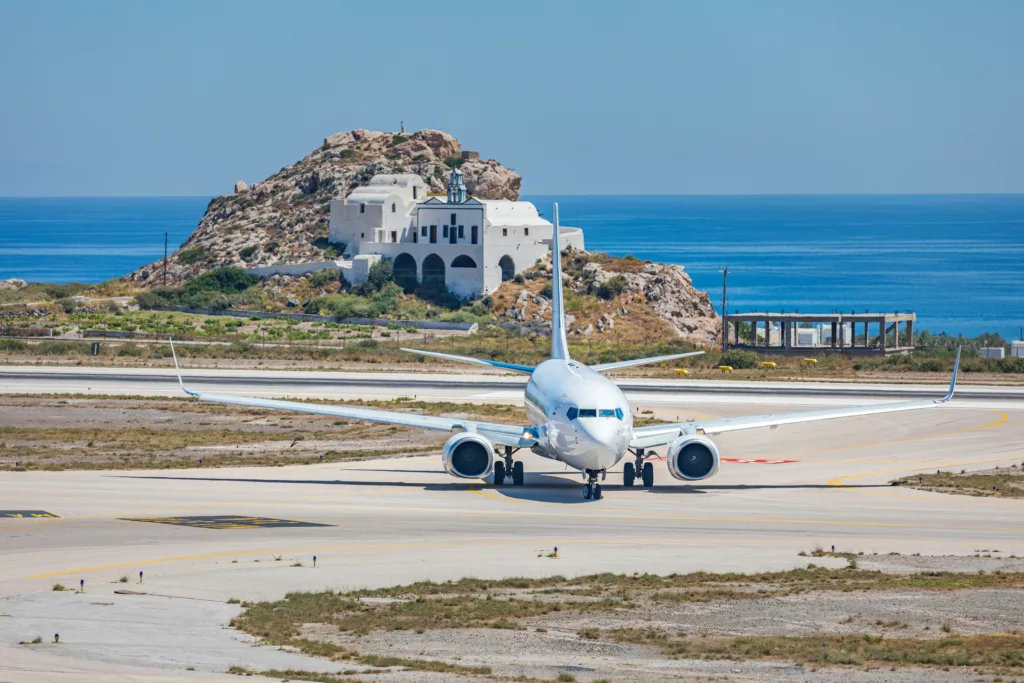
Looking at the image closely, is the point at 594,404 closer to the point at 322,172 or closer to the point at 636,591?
the point at 636,591

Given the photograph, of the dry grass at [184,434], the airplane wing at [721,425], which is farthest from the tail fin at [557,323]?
the dry grass at [184,434]

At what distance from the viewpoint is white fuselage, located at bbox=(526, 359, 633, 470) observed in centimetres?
4316

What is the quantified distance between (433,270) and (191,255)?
40950 millimetres

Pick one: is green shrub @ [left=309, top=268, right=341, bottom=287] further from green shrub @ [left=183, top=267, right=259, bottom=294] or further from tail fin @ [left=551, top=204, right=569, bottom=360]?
tail fin @ [left=551, top=204, right=569, bottom=360]

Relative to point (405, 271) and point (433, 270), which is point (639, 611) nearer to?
point (433, 270)

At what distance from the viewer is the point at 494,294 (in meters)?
145

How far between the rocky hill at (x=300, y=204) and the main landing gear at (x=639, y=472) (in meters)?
119

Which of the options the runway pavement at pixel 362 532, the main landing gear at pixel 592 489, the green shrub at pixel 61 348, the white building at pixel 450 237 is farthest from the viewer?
the white building at pixel 450 237

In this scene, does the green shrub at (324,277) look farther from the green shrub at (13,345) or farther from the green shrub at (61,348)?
the green shrub at (13,345)

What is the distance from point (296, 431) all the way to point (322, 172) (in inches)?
4960

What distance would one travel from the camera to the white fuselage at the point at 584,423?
43156mm

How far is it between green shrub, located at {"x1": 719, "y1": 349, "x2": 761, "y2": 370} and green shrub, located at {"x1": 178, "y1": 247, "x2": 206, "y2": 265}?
92190 millimetres

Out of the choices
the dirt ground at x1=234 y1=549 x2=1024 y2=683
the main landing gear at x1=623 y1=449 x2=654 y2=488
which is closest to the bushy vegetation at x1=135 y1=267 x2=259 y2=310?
the main landing gear at x1=623 y1=449 x2=654 y2=488

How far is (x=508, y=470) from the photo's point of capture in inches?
1973
